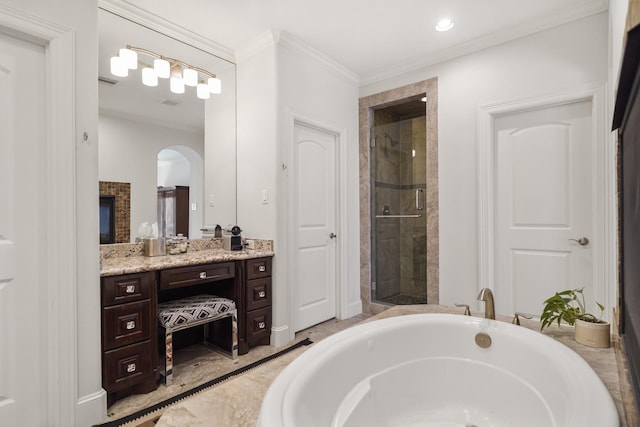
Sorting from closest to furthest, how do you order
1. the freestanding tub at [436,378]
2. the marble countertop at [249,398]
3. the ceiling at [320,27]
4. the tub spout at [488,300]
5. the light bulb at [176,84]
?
1. the marble countertop at [249,398]
2. the freestanding tub at [436,378]
3. the tub spout at [488,300]
4. the ceiling at [320,27]
5. the light bulb at [176,84]

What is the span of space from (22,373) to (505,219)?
329cm

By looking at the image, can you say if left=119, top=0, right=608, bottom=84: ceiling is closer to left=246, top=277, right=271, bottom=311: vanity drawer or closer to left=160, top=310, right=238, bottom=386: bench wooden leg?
left=246, top=277, right=271, bottom=311: vanity drawer

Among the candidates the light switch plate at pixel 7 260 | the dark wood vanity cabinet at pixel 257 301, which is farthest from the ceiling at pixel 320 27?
the dark wood vanity cabinet at pixel 257 301

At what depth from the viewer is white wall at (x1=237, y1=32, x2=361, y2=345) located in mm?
2721

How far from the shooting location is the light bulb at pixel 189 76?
8.81ft

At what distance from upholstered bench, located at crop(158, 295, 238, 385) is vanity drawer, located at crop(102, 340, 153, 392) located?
134mm

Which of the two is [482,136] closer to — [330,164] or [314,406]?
[330,164]

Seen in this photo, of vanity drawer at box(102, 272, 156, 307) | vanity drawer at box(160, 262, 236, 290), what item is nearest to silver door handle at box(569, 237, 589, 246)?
vanity drawer at box(160, 262, 236, 290)

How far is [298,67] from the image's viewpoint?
2.90 meters

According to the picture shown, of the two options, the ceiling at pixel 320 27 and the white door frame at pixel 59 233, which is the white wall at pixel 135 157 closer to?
the ceiling at pixel 320 27

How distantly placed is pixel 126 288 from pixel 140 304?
0.42 ft

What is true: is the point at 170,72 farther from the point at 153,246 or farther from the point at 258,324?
the point at 258,324

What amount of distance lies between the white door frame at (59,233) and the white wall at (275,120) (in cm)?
140

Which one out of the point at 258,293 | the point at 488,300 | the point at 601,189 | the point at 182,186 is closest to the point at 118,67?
the point at 182,186
